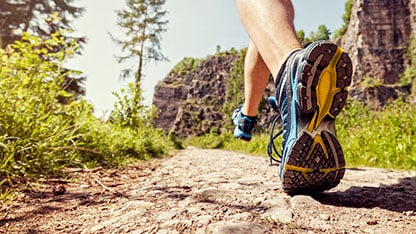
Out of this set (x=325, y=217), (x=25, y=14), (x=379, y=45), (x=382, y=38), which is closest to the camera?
(x=325, y=217)

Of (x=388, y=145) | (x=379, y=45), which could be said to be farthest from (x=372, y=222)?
(x=379, y=45)

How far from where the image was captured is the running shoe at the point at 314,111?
903 millimetres

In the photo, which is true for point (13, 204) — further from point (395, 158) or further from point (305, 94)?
point (395, 158)

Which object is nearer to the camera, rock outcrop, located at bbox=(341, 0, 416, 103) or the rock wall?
rock outcrop, located at bbox=(341, 0, 416, 103)

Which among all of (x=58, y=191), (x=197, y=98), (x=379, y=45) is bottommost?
(x=58, y=191)

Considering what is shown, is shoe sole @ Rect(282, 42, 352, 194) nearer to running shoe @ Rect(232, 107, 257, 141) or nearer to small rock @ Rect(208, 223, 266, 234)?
small rock @ Rect(208, 223, 266, 234)

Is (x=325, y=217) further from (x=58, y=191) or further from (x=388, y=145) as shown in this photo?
Result: (x=388, y=145)

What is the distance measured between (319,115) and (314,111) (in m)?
0.03

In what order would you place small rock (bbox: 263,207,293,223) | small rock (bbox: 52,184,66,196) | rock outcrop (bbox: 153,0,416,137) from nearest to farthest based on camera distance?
small rock (bbox: 263,207,293,223)
small rock (bbox: 52,184,66,196)
rock outcrop (bbox: 153,0,416,137)

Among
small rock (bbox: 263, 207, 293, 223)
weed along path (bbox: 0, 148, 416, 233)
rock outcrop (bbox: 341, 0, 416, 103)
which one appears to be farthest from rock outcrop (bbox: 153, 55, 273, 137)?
small rock (bbox: 263, 207, 293, 223)

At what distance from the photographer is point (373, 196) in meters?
1.08

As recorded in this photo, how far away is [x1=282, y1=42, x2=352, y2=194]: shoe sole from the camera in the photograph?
2.96 ft

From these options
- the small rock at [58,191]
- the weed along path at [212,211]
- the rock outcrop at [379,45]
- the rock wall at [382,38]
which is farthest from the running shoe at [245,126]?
the rock wall at [382,38]

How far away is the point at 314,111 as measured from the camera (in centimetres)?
92
